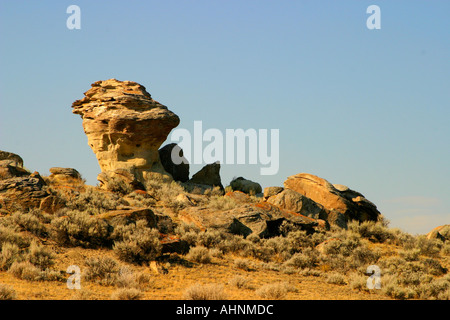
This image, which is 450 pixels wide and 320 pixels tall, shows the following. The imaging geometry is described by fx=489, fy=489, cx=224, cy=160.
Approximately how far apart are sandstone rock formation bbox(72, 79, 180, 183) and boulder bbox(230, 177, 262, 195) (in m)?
5.45

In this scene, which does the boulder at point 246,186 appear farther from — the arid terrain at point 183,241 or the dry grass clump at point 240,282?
the dry grass clump at point 240,282

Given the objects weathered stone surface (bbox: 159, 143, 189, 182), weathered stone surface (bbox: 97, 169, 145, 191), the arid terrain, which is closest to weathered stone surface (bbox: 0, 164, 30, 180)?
the arid terrain

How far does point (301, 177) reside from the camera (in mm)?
30594

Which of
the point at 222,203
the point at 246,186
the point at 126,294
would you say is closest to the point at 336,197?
the point at 222,203

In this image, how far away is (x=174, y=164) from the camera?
35031mm

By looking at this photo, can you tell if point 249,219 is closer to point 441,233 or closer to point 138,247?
point 138,247

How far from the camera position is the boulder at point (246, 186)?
34.5 metres

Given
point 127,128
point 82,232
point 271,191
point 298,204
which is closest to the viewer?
point 82,232

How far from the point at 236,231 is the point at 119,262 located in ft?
21.1

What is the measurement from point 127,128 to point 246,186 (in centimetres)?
923

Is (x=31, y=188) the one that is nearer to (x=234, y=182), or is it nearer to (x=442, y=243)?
(x=234, y=182)

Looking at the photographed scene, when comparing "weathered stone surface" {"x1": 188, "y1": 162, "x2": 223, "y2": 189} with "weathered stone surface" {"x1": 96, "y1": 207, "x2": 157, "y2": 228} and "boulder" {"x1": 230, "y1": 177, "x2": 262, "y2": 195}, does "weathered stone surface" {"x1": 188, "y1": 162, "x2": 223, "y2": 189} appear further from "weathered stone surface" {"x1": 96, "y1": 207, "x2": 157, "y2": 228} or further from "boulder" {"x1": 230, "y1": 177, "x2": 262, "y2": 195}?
"weathered stone surface" {"x1": 96, "y1": 207, "x2": 157, "y2": 228}

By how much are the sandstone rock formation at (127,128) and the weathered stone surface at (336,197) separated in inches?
370
